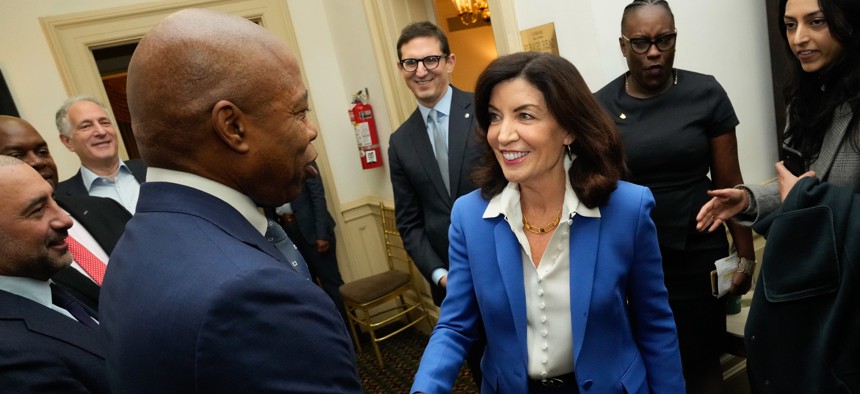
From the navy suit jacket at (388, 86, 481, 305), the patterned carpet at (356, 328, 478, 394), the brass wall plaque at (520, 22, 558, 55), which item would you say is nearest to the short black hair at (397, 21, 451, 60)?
the navy suit jacket at (388, 86, 481, 305)

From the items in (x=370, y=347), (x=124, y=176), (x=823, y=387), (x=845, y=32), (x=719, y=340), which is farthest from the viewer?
(x=370, y=347)

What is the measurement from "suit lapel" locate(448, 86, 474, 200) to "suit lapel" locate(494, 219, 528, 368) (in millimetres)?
776

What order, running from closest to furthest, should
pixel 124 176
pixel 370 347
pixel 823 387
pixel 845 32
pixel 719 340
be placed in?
1. pixel 823 387
2. pixel 845 32
3. pixel 719 340
4. pixel 124 176
5. pixel 370 347

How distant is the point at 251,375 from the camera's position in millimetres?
682

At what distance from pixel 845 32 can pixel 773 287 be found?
2.39 ft

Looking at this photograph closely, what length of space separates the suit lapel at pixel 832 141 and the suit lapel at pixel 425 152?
49.7 inches

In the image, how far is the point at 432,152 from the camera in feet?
7.31

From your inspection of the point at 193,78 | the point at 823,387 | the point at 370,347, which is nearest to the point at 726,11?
the point at 823,387

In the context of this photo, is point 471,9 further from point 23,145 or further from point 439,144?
point 23,145

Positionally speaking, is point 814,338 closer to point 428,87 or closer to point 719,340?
point 719,340

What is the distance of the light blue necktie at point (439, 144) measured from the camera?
2234mm

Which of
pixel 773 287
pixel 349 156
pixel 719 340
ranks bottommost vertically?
pixel 719 340

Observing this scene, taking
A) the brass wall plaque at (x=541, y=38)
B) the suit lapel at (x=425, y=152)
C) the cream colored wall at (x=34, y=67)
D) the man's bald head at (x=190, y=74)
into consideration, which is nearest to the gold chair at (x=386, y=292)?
the suit lapel at (x=425, y=152)

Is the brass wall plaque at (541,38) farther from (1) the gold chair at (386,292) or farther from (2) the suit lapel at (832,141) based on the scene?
(1) the gold chair at (386,292)
